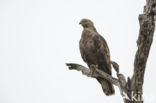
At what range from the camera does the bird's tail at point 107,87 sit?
6.62 m

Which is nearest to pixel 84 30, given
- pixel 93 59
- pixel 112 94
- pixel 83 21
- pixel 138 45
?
pixel 83 21

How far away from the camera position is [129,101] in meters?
4.60

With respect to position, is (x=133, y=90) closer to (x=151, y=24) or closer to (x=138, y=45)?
(x=138, y=45)

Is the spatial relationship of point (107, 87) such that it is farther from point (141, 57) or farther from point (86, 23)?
point (86, 23)

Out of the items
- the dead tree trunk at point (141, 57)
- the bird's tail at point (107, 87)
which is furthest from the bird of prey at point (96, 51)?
the dead tree trunk at point (141, 57)

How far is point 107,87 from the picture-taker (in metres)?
6.64

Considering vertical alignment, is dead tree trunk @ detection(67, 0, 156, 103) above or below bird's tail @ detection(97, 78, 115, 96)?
above

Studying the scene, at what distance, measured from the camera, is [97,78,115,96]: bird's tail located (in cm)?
662

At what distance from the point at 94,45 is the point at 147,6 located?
3.20m

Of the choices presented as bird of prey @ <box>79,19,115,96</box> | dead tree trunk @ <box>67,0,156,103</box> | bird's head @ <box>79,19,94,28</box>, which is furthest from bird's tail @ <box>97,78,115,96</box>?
bird's head @ <box>79,19,94,28</box>

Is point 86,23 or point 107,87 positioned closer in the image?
point 107,87

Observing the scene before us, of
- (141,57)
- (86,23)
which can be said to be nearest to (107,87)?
(141,57)

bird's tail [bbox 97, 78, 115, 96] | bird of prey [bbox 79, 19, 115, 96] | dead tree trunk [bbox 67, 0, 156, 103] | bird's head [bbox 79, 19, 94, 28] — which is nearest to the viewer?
dead tree trunk [bbox 67, 0, 156, 103]

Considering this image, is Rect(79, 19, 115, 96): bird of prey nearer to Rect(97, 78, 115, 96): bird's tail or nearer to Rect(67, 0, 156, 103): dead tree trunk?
Rect(97, 78, 115, 96): bird's tail
